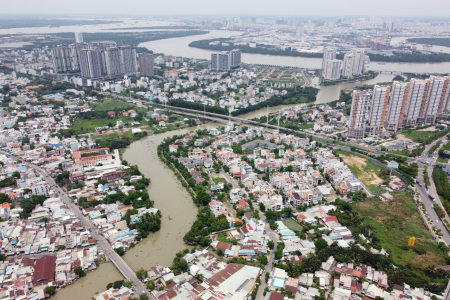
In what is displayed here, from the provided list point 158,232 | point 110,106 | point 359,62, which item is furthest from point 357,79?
point 158,232

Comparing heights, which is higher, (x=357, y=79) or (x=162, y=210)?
(x=357, y=79)

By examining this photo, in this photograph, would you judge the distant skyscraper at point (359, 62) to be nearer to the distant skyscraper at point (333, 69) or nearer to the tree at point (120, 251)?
the distant skyscraper at point (333, 69)

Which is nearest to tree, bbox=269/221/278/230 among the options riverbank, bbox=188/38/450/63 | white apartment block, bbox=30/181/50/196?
white apartment block, bbox=30/181/50/196

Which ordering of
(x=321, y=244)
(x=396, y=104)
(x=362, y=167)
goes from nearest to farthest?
Answer: (x=321, y=244) < (x=362, y=167) < (x=396, y=104)

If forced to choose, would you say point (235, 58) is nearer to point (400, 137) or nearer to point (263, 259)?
point (400, 137)

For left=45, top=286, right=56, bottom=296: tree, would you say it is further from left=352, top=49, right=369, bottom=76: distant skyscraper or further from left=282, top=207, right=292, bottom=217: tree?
left=352, top=49, right=369, bottom=76: distant skyscraper

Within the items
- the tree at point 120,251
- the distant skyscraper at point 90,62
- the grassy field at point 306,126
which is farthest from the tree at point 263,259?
the distant skyscraper at point 90,62
